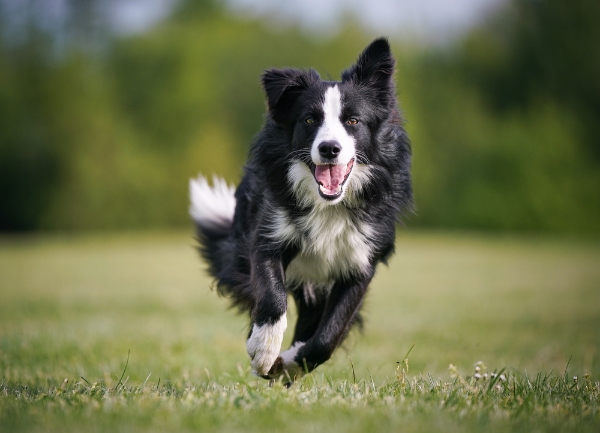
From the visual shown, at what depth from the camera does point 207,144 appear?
35594 millimetres

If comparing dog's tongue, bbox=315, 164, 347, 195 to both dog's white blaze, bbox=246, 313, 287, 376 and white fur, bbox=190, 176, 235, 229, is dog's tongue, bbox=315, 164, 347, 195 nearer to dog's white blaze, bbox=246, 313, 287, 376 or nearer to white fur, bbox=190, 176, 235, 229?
dog's white blaze, bbox=246, 313, 287, 376

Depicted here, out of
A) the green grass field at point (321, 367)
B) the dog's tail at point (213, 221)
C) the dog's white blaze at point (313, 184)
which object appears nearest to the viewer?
the green grass field at point (321, 367)

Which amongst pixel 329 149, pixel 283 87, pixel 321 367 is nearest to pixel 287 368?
pixel 329 149

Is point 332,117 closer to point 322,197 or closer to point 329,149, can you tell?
point 329,149

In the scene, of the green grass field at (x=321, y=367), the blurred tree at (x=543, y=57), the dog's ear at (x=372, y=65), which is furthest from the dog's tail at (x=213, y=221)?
the blurred tree at (x=543, y=57)

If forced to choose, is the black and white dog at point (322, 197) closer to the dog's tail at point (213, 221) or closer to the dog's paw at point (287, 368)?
the dog's paw at point (287, 368)

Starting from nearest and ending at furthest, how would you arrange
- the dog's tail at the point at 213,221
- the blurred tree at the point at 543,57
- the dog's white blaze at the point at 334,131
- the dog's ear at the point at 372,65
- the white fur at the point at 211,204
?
1. the dog's white blaze at the point at 334,131
2. the dog's ear at the point at 372,65
3. the dog's tail at the point at 213,221
4. the white fur at the point at 211,204
5. the blurred tree at the point at 543,57

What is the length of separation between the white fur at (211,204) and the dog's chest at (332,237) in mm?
1525

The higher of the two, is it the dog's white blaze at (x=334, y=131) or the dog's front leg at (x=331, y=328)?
the dog's white blaze at (x=334, y=131)

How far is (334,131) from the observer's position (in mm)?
4555

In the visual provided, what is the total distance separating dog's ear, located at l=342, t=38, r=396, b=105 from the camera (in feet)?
16.1

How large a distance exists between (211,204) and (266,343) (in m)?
2.23

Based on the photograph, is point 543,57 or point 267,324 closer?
point 267,324

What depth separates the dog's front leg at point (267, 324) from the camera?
4.38 m
